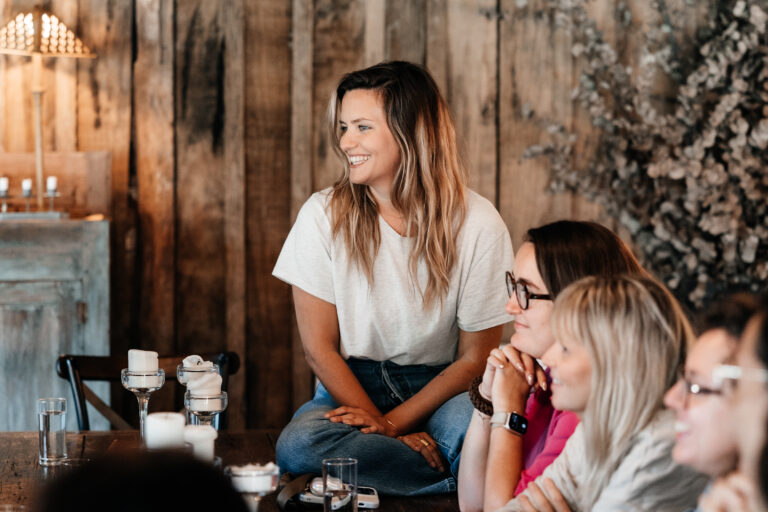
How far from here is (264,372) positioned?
3.36 meters

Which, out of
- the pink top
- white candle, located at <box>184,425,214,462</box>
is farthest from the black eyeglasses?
white candle, located at <box>184,425,214,462</box>

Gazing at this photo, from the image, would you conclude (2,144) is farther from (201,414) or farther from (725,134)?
(725,134)

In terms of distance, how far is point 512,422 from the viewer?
1657 mm

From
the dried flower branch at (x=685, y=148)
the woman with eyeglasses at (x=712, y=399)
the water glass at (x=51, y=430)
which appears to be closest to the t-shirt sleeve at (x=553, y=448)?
the woman with eyeglasses at (x=712, y=399)

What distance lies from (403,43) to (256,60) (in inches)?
20.3

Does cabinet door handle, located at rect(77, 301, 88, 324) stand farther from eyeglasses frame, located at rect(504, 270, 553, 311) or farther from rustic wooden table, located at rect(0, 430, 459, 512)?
eyeglasses frame, located at rect(504, 270, 553, 311)

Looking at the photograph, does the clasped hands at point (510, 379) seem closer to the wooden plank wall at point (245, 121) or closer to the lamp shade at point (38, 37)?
the wooden plank wall at point (245, 121)

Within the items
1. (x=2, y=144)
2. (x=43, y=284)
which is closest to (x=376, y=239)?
Answer: (x=43, y=284)

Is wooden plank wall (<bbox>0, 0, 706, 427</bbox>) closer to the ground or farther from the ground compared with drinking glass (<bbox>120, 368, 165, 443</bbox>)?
farther from the ground

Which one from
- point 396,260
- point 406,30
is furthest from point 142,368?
point 406,30

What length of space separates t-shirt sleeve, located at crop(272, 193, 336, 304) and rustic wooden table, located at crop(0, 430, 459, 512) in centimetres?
38

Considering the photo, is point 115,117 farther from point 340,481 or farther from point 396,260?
point 340,481

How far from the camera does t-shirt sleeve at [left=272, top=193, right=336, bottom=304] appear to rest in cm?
238

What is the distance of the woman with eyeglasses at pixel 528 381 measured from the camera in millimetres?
1618
